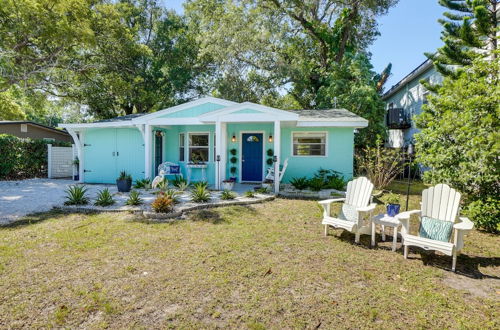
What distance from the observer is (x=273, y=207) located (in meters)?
6.93

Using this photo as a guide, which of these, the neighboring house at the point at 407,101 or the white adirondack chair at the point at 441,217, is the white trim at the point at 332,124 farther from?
the white adirondack chair at the point at 441,217

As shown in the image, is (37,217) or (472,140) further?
(37,217)

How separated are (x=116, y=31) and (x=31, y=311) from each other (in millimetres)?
15334

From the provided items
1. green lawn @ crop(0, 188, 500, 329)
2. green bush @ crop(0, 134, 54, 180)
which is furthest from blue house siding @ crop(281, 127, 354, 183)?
green bush @ crop(0, 134, 54, 180)

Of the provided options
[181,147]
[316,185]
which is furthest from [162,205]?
[181,147]

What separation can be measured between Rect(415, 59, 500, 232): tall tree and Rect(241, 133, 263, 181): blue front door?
587 cm

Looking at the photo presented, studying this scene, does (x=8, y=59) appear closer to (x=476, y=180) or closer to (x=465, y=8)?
(x=476, y=180)

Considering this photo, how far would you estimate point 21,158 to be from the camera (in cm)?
1244

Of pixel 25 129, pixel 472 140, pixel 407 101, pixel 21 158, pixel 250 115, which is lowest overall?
pixel 21 158

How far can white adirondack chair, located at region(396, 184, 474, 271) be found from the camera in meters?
3.58

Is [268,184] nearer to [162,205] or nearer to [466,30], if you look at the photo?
[162,205]

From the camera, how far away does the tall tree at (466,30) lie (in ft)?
25.9

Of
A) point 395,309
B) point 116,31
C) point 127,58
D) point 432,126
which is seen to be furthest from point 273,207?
point 127,58

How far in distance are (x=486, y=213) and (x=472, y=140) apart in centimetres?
142
